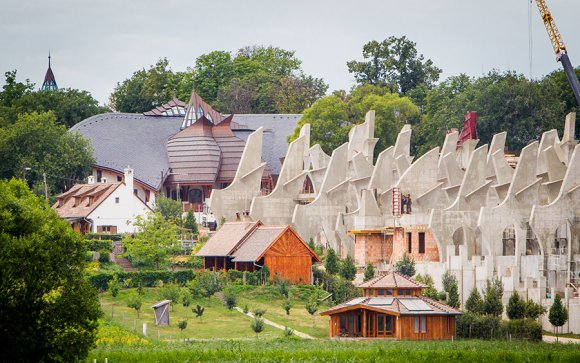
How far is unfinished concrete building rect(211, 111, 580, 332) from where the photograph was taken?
3612 inches

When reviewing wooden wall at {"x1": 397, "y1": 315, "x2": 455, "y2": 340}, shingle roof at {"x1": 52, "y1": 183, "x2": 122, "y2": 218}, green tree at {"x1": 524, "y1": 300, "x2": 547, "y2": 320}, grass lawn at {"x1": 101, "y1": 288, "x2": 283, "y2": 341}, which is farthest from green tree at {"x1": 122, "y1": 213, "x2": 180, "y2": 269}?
green tree at {"x1": 524, "y1": 300, "x2": 547, "y2": 320}

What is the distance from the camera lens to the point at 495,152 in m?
104

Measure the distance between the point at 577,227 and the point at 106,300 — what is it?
88.5 feet

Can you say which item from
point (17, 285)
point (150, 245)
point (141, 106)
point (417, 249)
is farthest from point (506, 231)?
point (141, 106)

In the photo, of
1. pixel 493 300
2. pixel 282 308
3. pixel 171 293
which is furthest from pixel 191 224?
pixel 493 300

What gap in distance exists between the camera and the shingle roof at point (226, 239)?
99625mm

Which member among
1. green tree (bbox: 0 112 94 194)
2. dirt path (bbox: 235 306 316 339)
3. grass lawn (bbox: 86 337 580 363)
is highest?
green tree (bbox: 0 112 94 194)

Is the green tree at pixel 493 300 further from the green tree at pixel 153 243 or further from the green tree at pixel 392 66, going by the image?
the green tree at pixel 392 66

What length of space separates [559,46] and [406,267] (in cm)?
2621

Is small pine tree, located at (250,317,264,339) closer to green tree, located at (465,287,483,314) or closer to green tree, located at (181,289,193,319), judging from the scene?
green tree, located at (181,289,193,319)

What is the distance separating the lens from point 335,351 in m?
73.1

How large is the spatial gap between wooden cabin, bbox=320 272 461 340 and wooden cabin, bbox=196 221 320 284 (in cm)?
1455

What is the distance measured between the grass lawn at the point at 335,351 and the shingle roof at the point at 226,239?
72.3 ft

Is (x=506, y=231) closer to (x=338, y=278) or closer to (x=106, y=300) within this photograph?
(x=338, y=278)
